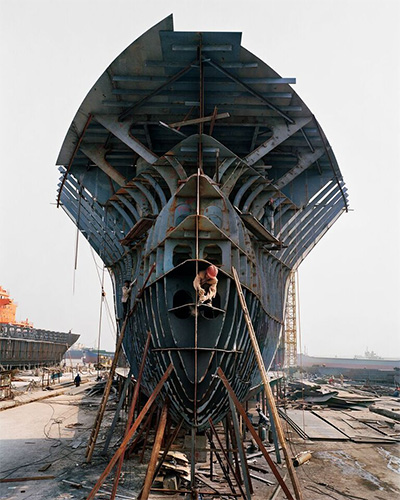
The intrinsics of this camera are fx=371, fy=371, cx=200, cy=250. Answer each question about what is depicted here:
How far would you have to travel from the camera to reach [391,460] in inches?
493

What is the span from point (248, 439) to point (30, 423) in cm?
986

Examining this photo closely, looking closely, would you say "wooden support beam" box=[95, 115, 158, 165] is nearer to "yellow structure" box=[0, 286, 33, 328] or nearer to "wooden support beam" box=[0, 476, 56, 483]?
"wooden support beam" box=[0, 476, 56, 483]

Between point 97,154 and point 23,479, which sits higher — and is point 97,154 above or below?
above

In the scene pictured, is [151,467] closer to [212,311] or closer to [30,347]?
[212,311]

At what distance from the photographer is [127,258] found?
12945 millimetres

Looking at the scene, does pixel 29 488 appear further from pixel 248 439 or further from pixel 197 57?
pixel 197 57

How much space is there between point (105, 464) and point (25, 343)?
102 feet

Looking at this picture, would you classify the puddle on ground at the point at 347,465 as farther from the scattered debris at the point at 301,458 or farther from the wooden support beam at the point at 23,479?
the wooden support beam at the point at 23,479

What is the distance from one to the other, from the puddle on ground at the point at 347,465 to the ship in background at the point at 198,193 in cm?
374

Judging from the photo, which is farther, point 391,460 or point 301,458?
point 391,460

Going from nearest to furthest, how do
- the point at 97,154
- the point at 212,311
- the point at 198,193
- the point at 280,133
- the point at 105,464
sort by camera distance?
the point at 212,311, the point at 198,193, the point at 105,464, the point at 280,133, the point at 97,154

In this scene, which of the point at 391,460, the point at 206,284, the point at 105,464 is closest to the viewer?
the point at 206,284

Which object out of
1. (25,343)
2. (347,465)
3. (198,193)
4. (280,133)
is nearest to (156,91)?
(280,133)

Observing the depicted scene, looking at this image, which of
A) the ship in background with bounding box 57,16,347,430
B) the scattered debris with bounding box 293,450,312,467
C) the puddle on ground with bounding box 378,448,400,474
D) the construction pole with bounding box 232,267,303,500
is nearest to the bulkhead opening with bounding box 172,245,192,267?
the ship in background with bounding box 57,16,347,430
